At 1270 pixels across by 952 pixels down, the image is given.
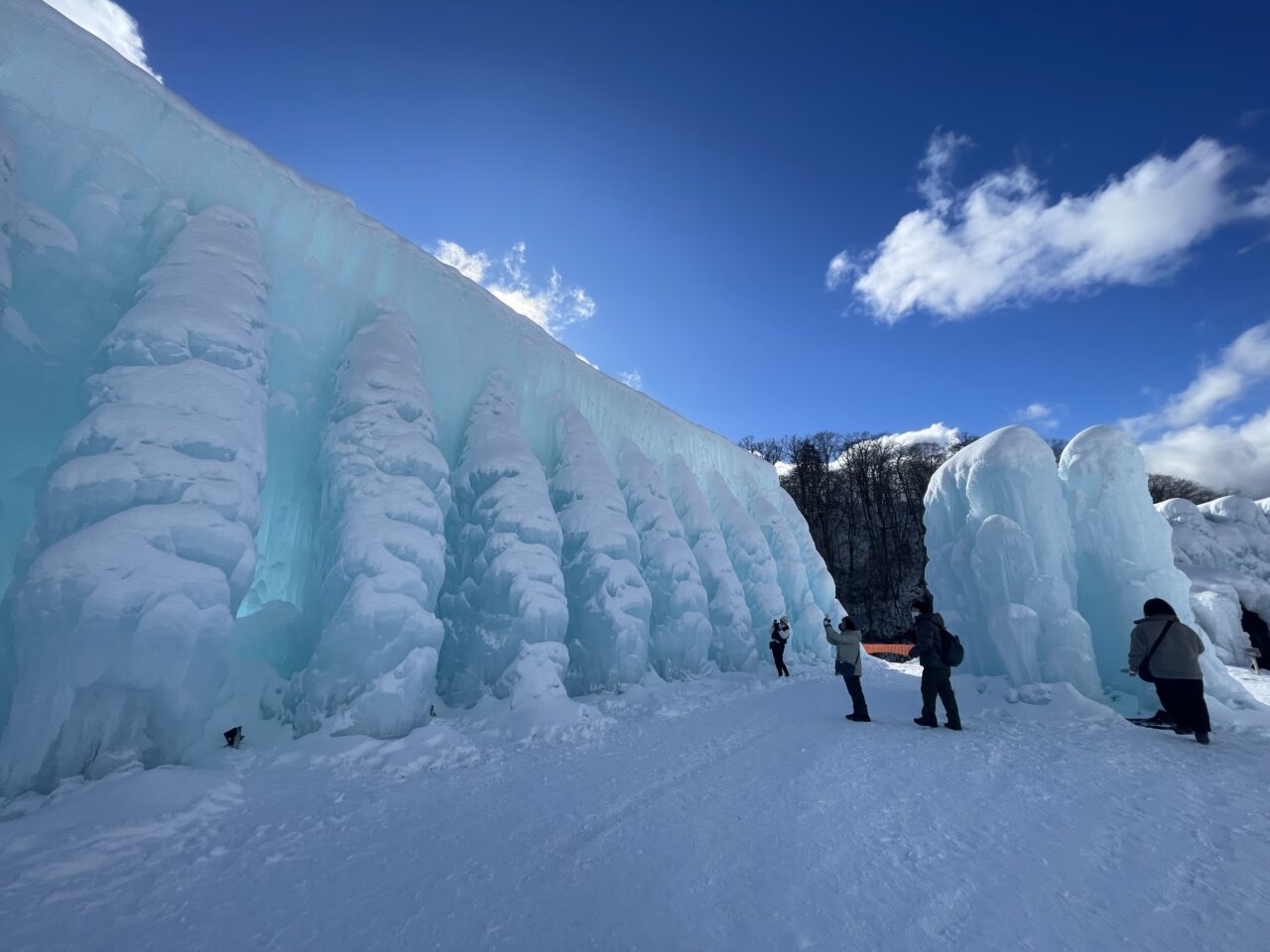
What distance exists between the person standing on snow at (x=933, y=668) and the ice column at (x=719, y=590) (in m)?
7.97

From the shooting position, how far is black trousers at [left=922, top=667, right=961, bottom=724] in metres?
6.71

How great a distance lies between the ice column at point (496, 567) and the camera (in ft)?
27.6

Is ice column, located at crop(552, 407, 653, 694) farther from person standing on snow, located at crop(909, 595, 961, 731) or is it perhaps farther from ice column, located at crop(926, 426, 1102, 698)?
ice column, located at crop(926, 426, 1102, 698)

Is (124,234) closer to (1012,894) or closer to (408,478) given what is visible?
(408,478)

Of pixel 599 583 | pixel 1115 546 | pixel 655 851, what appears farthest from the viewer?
pixel 599 583

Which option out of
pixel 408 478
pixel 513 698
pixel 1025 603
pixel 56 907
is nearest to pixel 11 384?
pixel 408 478

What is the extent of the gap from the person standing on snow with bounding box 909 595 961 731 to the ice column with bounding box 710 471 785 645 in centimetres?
929

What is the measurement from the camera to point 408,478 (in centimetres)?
761

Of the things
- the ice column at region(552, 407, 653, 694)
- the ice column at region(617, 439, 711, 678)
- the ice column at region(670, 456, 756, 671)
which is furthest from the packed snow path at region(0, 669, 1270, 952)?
the ice column at region(670, 456, 756, 671)

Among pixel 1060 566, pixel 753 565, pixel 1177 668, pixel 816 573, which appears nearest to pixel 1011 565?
pixel 1060 566

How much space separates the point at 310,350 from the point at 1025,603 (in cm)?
1336

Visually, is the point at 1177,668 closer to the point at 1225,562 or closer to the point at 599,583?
the point at 599,583

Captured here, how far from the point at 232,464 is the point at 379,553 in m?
1.96

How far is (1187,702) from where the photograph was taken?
6.04 meters
